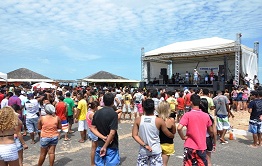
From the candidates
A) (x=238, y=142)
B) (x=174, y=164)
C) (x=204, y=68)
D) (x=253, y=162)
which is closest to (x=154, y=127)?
(x=174, y=164)

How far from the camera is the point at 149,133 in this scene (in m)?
3.04

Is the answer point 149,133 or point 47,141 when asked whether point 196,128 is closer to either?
point 149,133

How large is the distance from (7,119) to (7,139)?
27cm

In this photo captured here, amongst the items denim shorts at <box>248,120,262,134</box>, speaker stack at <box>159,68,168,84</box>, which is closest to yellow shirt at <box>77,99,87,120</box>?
denim shorts at <box>248,120,262,134</box>

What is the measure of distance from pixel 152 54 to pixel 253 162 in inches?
601

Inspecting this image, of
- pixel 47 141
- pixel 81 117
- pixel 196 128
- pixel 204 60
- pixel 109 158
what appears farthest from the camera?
pixel 204 60

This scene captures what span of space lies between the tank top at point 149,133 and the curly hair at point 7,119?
1.77m

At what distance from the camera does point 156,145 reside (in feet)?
10.1

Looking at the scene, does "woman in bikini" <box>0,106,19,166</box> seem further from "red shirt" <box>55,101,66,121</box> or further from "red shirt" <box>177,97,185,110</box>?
"red shirt" <box>177,97,185,110</box>

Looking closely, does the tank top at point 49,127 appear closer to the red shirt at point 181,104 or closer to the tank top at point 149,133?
the tank top at point 149,133

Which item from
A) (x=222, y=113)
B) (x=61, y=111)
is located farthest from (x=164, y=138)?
(x=61, y=111)

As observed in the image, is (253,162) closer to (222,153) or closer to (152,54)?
(222,153)

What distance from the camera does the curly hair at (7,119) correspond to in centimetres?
298

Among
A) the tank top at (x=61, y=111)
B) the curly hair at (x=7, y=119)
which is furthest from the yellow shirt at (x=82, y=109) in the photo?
the curly hair at (x=7, y=119)
